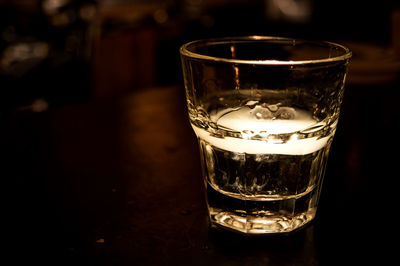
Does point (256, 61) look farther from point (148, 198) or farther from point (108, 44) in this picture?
point (108, 44)

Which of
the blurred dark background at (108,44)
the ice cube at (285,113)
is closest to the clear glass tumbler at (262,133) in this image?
the ice cube at (285,113)

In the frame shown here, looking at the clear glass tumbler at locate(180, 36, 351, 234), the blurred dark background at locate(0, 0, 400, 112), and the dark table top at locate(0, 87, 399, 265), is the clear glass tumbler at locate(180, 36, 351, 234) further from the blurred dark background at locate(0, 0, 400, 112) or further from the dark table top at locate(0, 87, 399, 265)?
the blurred dark background at locate(0, 0, 400, 112)

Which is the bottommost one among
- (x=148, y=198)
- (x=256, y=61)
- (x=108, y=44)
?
(x=108, y=44)

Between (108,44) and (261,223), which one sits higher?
(261,223)

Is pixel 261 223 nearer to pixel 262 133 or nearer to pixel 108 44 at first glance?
pixel 262 133

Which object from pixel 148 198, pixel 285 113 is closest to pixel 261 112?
pixel 285 113

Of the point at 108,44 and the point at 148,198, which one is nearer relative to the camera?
the point at 148,198

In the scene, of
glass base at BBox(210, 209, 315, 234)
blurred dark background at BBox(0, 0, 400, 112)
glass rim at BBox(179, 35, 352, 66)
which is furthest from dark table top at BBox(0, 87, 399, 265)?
blurred dark background at BBox(0, 0, 400, 112)
